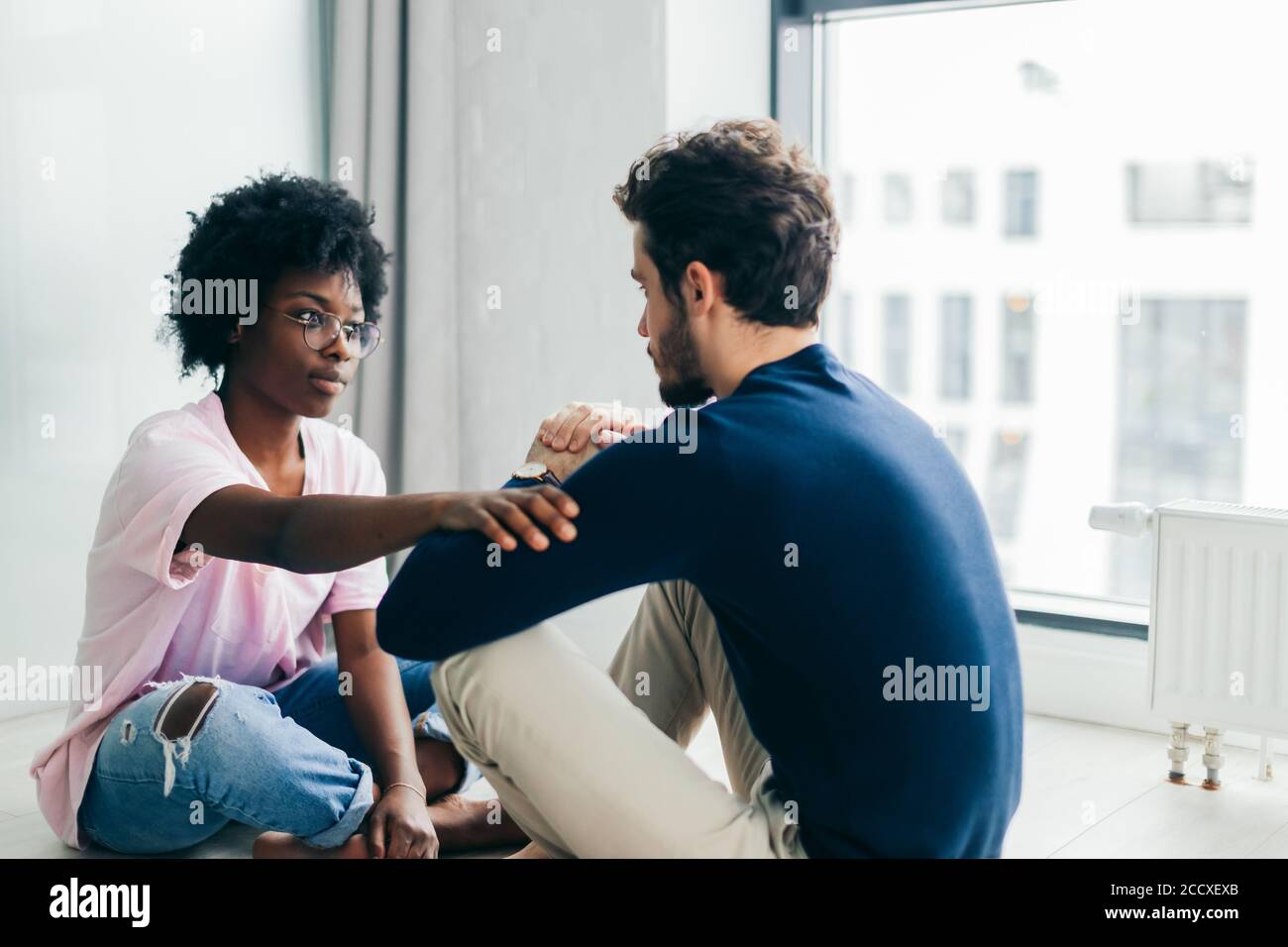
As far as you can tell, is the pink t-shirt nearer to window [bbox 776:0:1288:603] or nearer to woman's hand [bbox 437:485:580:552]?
woman's hand [bbox 437:485:580:552]

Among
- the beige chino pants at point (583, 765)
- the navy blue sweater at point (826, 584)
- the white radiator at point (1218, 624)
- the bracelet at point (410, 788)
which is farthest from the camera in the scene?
the white radiator at point (1218, 624)

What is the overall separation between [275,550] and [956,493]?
761mm

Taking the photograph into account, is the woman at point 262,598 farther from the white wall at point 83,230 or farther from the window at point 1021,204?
the window at point 1021,204

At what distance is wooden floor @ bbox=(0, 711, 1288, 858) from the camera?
184 centimetres

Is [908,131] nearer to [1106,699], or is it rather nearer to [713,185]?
[1106,699]

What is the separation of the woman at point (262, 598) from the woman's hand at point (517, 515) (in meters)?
0.03

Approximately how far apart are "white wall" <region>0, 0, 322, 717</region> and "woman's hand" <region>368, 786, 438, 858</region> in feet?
3.31

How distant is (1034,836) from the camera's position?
189 centimetres

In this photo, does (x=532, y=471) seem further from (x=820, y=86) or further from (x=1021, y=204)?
(x=820, y=86)

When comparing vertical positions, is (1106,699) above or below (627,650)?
below

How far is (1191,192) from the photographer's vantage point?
2.44 metres

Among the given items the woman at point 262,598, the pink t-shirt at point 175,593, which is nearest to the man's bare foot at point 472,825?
the woman at point 262,598

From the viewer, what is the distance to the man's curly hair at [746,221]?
1.37m
